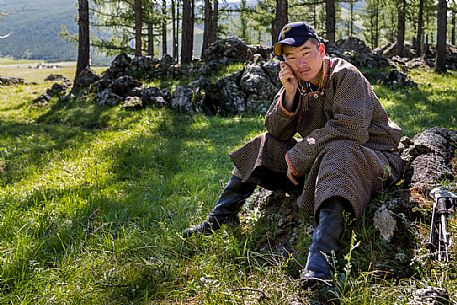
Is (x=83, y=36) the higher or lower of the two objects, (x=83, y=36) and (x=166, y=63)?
the higher

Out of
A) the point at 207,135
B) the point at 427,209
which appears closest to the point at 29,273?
the point at 427,209

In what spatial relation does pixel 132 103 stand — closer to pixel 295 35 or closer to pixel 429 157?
pixel 295 35

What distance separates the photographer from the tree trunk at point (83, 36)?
16.9 meters

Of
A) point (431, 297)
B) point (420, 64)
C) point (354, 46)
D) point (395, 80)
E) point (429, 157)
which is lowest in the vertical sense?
point (431, 297)

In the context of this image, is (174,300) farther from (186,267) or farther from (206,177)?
(206,177)

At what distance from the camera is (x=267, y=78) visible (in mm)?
12211

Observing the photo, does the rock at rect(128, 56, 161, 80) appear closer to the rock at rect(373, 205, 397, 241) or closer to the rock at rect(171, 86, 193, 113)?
the rock at rect(171, 86, 193, 113)

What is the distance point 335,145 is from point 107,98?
1087 centimetres

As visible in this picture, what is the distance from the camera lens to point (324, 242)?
2752 mm

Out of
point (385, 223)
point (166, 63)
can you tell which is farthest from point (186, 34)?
point (385, 223)

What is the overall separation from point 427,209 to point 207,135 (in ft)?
20.3

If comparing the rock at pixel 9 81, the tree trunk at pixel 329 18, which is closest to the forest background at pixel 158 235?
the tree trunk at pixel 329 18

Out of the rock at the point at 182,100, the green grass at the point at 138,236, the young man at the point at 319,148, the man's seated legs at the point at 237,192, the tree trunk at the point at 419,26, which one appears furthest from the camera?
the tree trunk at the point at 419,26

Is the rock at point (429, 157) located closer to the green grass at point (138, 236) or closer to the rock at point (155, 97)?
the green grass at point (138, 236)
